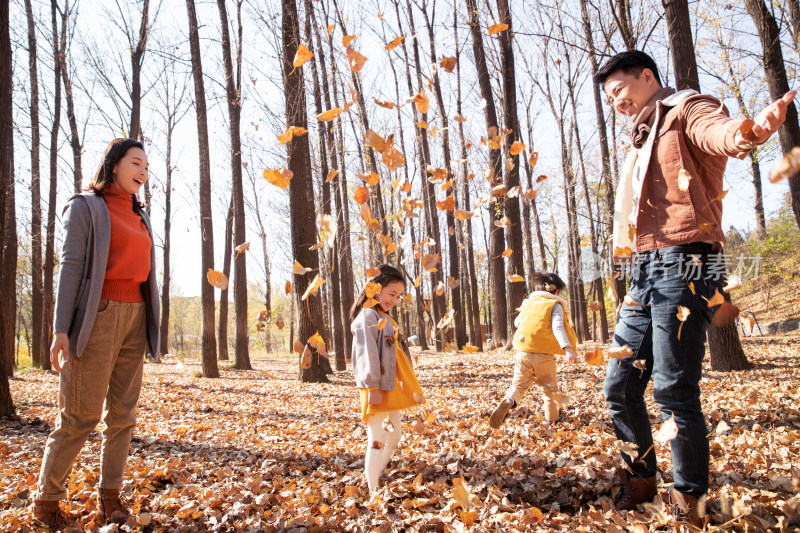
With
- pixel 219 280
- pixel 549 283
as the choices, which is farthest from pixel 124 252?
pixel 549 283

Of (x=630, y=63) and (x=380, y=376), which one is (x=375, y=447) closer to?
(x=380, y=376)

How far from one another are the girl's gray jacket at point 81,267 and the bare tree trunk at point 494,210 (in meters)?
6.36

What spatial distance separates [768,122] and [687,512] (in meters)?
1.44

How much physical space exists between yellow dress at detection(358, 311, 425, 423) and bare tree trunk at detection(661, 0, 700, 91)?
5.23 meters

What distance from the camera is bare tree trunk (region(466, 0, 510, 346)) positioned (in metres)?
9.12

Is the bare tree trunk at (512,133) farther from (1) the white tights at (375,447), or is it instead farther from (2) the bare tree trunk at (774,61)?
(1) the white tights at (375,447)

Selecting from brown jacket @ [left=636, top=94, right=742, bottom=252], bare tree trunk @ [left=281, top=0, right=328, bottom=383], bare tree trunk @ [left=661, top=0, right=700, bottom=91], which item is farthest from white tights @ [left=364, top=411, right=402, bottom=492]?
bare tree trunk @ [left=661, top=0, right=700, bottom=91]

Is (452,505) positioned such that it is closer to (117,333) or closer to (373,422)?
(373,422)

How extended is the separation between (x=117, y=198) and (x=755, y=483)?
366 centimetres

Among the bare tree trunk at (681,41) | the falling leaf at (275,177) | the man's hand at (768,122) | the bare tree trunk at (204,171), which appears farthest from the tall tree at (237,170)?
the man's hand at (768,122)

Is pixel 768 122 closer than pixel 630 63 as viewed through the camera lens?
Yes

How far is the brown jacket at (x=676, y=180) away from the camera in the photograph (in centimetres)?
174

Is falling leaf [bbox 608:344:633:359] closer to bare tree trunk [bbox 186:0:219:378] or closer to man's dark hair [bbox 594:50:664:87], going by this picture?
man's dark hair [bbox 594:50:664:87]

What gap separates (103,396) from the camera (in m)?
2.24
